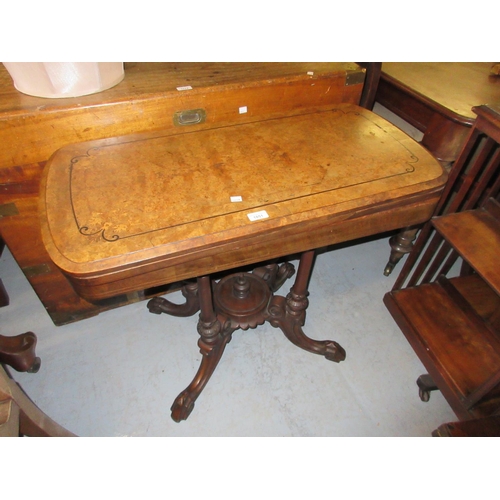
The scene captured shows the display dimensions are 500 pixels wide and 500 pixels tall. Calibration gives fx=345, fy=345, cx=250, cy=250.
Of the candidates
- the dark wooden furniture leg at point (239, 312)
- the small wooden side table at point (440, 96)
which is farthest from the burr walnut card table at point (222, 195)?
the small wooden side table at point (440, 96)

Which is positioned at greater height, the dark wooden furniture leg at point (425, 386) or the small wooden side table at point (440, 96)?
the small wooden side table at point (440, 96)

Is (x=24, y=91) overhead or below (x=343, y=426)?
overhead

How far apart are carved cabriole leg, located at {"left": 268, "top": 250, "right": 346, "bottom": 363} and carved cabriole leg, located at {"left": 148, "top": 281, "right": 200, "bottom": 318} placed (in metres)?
0.41

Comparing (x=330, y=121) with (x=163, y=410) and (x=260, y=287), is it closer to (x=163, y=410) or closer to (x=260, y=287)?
(x=260, y=287)

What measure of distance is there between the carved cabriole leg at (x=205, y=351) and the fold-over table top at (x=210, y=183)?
52 cm

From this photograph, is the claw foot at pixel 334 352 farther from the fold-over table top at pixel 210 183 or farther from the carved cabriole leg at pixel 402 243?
the fold-over table top at pixel 210 183

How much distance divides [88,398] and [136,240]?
41.9 inches

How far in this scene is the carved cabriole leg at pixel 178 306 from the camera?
1822mm

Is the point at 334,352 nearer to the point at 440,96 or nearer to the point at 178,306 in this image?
the point at 178,306

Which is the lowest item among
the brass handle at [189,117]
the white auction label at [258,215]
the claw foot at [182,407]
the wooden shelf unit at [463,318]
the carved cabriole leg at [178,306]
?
the claw foot at [182,407]

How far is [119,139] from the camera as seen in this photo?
123 cm

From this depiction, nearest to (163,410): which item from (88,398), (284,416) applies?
(88,398)

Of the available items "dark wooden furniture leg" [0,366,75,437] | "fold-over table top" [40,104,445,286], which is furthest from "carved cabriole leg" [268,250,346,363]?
"dark wooden furniture leg" [0,366,75,437]

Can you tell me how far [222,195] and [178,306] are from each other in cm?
100
